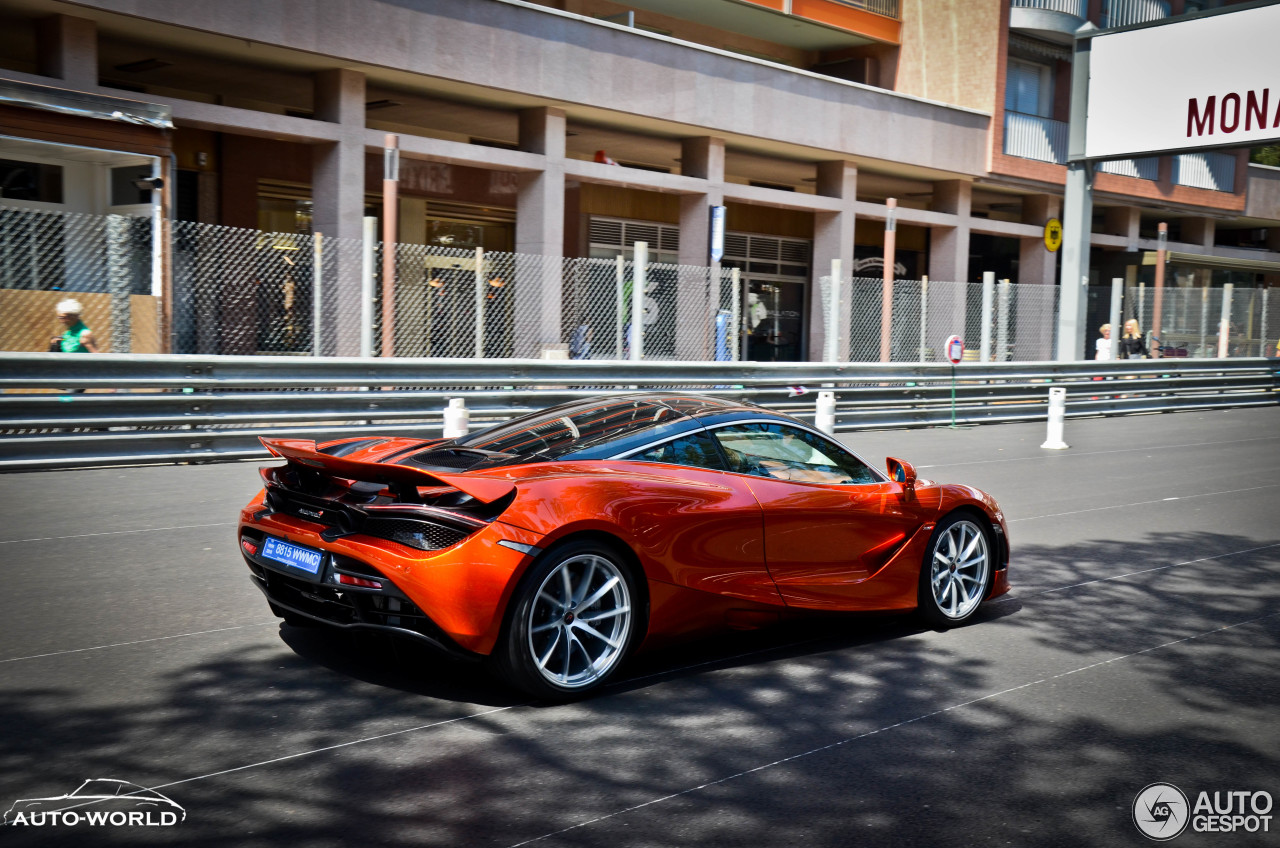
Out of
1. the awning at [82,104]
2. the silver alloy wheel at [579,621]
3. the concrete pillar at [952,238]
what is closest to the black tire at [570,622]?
the silver alloy wheel at [579,621]

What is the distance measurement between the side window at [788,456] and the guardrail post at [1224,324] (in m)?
22.2

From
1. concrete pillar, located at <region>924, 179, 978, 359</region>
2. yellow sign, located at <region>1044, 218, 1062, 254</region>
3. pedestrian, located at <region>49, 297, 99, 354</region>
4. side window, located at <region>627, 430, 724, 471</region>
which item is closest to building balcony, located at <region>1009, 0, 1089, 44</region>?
concrete pillar, located at <region>924, 179, 978, 359</region>

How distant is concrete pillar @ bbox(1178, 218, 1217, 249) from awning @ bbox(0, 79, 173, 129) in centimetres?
3262

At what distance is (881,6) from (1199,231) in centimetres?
1442

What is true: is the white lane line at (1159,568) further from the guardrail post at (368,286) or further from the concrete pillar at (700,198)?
the concrete pillar at (700,198)

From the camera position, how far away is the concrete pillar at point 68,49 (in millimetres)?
16062

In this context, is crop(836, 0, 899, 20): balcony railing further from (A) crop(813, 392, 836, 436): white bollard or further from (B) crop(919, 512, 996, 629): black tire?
(B) crop(919, 512, 996, 629): black tire

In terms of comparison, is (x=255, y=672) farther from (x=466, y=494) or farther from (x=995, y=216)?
(x=995, y=216)

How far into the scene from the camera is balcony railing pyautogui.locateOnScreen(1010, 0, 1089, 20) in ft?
97.6

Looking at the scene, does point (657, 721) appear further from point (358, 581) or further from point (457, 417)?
point (457, 417)

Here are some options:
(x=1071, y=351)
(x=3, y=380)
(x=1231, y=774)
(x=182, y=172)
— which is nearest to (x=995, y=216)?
(x=1071, y=351)

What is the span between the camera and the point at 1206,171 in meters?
35.3

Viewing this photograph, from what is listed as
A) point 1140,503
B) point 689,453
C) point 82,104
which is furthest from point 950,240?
point 689,453

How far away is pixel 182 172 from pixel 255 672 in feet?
59.6
